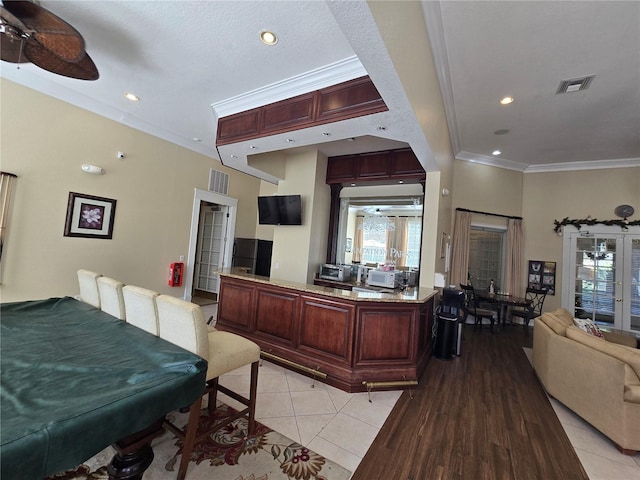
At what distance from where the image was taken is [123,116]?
4039mm

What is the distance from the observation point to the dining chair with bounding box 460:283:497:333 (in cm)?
507

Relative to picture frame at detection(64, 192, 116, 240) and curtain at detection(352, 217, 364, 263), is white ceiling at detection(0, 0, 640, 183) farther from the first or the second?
curtain at detection(352, 217, 364, 263)

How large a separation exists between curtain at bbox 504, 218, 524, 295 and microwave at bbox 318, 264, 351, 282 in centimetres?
373

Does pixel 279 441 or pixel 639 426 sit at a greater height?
pixel 639 426

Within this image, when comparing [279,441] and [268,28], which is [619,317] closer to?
[279,441]

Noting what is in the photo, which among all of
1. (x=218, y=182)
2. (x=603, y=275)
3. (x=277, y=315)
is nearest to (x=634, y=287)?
(x=603, y=275)

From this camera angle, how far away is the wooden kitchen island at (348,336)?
110 inches

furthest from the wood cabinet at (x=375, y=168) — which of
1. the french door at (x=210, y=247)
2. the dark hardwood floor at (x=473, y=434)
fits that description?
the dark hardwood floor at (x=473, y=434)

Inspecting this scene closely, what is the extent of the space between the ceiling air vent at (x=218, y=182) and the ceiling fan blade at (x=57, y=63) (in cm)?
301

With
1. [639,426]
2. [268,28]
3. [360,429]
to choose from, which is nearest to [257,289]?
[360,429]

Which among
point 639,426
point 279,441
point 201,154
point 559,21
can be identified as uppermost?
point 559,21

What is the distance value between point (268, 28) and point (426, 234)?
2960mm

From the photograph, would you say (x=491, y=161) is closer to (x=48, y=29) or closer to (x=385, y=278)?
(x=385, y=278)

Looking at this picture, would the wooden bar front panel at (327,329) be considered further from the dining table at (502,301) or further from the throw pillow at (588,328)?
the dining table at (502,301)
